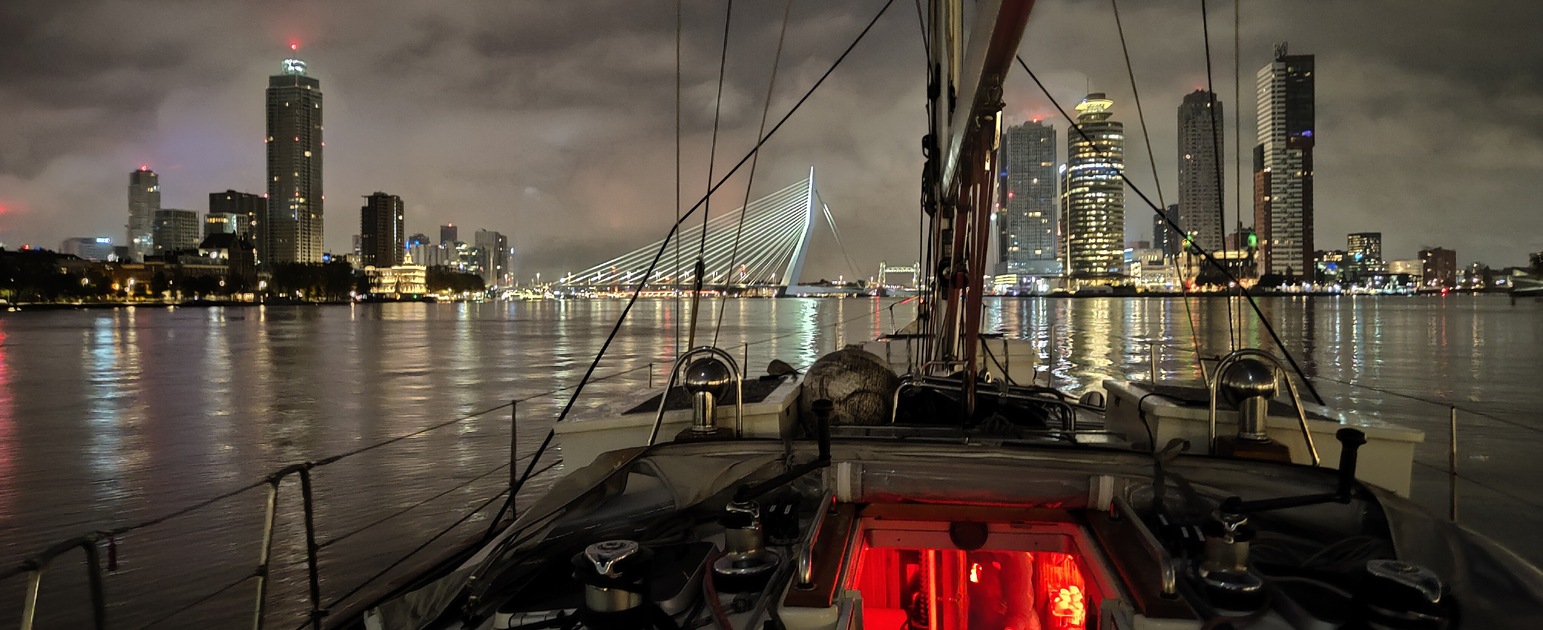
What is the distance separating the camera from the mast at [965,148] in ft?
10.2

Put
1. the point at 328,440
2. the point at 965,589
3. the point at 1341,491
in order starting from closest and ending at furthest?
the point at 1341,491 → the point at 965,589 → the point at 328,440

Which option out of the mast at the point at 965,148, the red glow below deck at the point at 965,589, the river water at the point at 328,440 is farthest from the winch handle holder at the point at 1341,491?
the river water at the point at 328,440

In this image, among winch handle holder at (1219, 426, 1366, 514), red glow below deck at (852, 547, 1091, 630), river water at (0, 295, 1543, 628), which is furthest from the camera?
river water at (0, 295, 1543, 628)

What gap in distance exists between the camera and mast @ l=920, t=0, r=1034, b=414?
312 cm

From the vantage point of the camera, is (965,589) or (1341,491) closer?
(1341,491)

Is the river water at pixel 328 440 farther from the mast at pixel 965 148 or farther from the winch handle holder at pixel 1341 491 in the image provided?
the winch handle holder at pixel 1341 491

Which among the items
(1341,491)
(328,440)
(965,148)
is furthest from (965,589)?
(328,440)

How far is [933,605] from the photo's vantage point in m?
3.61

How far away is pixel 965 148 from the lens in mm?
4664

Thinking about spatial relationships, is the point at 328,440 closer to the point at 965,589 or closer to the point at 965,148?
the point at 965,148

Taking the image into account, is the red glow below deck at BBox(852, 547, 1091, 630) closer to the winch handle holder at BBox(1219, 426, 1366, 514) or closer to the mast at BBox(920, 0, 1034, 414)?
the winch handle holder at BBox(1219, 426, 1366, 514)

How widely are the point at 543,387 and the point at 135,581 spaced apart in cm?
1673

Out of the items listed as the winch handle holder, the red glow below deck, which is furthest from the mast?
the winch handle holder

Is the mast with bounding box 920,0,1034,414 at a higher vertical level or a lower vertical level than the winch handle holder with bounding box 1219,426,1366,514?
higher
